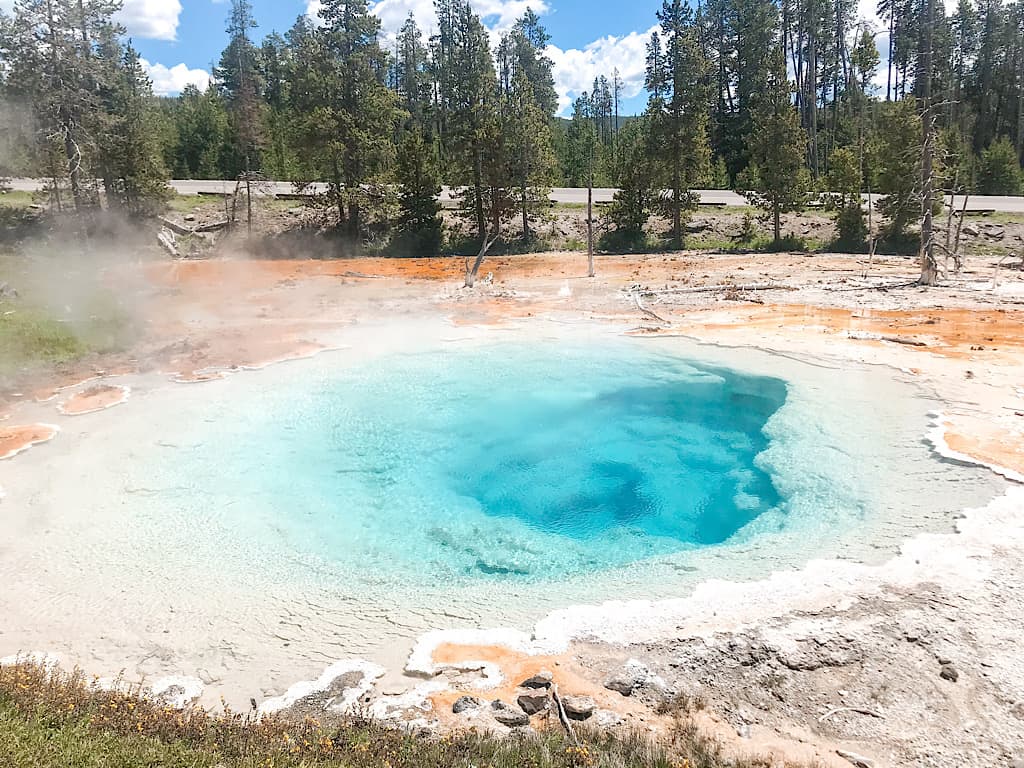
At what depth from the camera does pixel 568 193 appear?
3008 centimetres

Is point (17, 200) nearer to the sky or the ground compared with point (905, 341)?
nearer to the sky

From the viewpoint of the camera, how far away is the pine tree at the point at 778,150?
20.9 meters

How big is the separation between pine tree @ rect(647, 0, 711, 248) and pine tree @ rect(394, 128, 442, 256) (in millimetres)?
7544

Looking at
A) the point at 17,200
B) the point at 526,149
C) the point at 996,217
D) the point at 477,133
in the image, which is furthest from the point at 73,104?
the point at 996,217

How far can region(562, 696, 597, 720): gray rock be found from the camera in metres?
3.79

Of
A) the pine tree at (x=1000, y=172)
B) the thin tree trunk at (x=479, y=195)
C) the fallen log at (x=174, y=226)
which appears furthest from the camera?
the pine tree at (x=1000, y=172)

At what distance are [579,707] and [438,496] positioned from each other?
3664mm

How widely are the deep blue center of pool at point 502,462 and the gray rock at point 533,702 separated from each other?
168 centimetres

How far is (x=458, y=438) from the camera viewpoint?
28.7ft

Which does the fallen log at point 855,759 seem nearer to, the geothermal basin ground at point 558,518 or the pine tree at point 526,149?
the geothermal basin ground at point 558,518

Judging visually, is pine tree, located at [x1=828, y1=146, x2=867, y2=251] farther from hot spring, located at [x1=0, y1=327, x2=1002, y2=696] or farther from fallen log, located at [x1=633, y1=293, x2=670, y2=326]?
hot spring, located at [x1=0, y1=327, x2=1002, y2=696]

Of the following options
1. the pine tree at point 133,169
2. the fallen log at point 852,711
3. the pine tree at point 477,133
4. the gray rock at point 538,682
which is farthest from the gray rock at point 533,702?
the pine tree at point 133,169

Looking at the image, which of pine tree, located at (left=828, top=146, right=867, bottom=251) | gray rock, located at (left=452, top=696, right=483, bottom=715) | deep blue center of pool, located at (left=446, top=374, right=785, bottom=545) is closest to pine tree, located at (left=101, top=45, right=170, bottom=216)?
deep blue center of pool, located at (left=446, top=374, right=785, bottom=545)

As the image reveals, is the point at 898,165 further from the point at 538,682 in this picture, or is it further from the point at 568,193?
the point at 538,682
